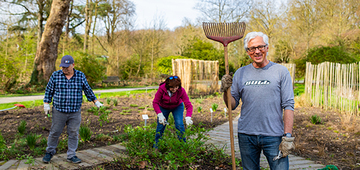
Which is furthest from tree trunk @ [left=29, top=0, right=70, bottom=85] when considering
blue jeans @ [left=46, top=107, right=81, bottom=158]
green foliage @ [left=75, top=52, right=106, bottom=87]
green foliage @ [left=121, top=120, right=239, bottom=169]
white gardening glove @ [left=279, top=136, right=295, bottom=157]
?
white gardening glove @ [left=279, top=136, right=295, bottom=157]

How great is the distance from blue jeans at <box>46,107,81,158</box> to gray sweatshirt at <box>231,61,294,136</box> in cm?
261

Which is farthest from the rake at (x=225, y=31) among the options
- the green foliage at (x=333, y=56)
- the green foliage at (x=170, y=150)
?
the green foliage at (x=333, y=56)

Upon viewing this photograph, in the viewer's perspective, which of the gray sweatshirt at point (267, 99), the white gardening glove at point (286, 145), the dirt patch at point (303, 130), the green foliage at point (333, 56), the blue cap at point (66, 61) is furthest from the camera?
the green foliage at point (333, 56)

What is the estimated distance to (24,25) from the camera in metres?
24.5

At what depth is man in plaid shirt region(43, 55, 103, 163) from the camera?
11.7ft

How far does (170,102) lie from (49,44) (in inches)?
466

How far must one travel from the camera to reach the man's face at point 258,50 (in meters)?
2.10

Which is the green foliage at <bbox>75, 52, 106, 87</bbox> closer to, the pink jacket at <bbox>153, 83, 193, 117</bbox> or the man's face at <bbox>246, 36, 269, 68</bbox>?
the pink jacket at <bbox>153, 83, 193, 117</bbox>

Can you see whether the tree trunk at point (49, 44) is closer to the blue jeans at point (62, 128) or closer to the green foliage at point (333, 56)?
the blue jeans at point (62, 128)

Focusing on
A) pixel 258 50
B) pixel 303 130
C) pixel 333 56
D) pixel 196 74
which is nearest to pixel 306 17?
pixel 333 56

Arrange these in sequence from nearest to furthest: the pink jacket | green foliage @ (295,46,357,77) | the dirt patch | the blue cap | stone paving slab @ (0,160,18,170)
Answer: stone paving slab @ (0,160,18,170)
the blue cap
the pink jacket
the dirt patch
green foliage @ (295,46,357,77)

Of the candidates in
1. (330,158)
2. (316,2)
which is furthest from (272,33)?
(330,158)

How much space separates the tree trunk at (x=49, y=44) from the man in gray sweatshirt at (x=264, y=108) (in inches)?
511

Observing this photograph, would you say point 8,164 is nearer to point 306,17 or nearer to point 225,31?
point 225,31
